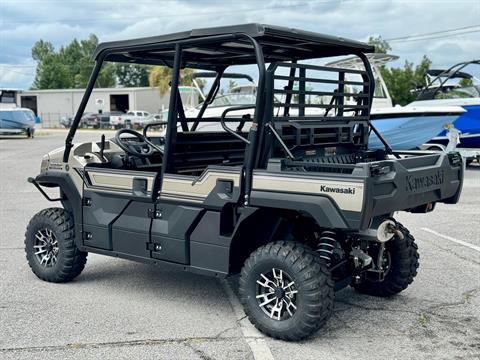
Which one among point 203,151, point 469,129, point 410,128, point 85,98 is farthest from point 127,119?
point 203,151

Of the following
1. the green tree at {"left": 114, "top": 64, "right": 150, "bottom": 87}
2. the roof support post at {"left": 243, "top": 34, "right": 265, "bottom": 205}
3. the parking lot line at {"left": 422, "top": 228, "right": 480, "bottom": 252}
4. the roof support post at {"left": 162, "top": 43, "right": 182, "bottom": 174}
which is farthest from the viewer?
the green tree at {"left": 114, "top": 64, "right": 150, "bottom": 87}

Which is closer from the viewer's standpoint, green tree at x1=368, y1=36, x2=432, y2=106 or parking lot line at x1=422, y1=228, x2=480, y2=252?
parking lot line at x1=422, y1=228, x2=480, y2=252

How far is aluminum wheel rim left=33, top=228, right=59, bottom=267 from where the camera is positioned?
5918mm

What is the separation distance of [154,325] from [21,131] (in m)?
31.9

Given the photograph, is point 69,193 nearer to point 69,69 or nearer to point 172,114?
point 172,114

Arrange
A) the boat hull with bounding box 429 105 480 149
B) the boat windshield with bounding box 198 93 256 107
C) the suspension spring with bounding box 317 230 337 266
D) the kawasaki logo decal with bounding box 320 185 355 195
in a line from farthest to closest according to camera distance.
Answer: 1. the boat windshield with bounding box 198 93 256 107
2. the boat hull with bounding box 429 105 480 149
3. the suspension spring with bounding box 317 230 337 266
4. the kawasaki logo decal with bounding box 320 185 355 195

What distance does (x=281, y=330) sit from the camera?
442 centimetres

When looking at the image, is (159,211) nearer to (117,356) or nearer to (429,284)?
(117,356)

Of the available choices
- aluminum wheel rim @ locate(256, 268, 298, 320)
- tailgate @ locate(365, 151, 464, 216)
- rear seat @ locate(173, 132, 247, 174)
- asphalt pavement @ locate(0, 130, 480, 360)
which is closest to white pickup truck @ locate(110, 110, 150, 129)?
asphalt pavement @ locate(0, 130, 480, 360)

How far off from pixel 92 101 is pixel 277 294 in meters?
66.7

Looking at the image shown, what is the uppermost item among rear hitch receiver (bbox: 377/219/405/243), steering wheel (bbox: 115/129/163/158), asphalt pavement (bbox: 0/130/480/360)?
steering wheel (bbox: 115/129/163/158)

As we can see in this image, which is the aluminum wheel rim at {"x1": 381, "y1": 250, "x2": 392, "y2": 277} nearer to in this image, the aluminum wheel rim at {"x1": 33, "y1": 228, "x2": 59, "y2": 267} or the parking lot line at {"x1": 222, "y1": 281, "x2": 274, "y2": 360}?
the parking lot line at {"x1": 222, "y1": 281, "x2": 274, "y2": 360}

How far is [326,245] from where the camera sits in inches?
182

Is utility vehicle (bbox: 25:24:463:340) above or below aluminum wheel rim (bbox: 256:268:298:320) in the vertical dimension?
above
